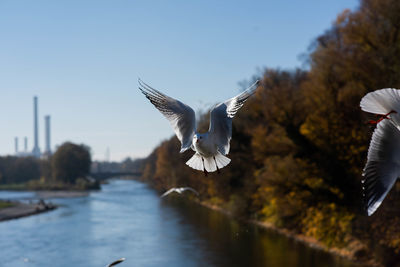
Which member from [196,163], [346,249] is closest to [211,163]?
[196,163]

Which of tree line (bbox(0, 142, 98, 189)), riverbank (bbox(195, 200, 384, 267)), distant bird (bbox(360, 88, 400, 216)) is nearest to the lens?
distant bird (bbox(360, 88, 400, 216))

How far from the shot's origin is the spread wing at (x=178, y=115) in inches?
197

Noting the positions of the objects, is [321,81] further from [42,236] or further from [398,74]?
[42,236]

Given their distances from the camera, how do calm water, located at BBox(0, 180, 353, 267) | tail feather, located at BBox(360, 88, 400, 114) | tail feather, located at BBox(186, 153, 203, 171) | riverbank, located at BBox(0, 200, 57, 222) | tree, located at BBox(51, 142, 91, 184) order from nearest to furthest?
tail feather, located at BBox(360, 88, 400, 114) < tail feather, located at BBox(186, 153, 203, 171) < calm water, located at BBox(0, 180, 353, 267) < riverbank, located at BBox(0, 200, 57, 222) < tree, located at BBox(51, 142, 91, 184)

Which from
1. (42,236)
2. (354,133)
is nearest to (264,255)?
(354,133)

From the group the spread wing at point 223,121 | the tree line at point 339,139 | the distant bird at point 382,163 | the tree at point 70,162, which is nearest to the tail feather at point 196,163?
the spread wing at point 223,121

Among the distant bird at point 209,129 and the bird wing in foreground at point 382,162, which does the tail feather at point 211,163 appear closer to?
the distant bird at point 209,129

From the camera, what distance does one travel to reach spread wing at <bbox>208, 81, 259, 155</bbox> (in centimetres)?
465

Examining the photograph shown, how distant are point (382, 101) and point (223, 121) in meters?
2.18

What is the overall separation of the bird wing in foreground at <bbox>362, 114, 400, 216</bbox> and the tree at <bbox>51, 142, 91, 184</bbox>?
215 ft

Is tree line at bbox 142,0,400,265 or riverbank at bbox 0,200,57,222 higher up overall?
tree line at bbox 142,0,400,265

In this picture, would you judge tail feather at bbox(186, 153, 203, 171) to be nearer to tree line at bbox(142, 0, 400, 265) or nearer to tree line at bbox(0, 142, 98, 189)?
tree line at bbox(142, 0, 400, 265)

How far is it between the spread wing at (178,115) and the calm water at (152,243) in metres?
7.97

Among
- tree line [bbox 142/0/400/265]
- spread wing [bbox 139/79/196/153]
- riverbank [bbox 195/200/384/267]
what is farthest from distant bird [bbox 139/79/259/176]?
riverbank [bbox 195/200/384/267]
